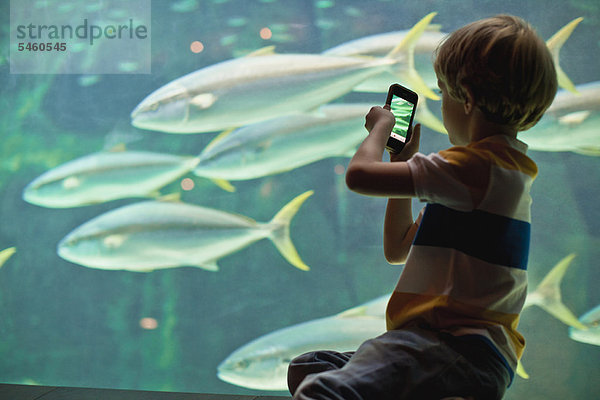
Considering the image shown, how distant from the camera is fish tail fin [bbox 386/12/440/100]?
1.78 meters

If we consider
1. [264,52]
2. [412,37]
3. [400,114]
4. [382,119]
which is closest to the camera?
[382,119]

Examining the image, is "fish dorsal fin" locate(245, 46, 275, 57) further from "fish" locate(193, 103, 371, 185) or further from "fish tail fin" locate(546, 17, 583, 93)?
"fish tail fin" locate(546, 17, 583, 93)

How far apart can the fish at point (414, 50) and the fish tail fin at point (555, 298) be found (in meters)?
0.62

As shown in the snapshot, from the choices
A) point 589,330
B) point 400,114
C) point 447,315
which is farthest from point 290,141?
point 447,315

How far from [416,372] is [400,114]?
38 cm

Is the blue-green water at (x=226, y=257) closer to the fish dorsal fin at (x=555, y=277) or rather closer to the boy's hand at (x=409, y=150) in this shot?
the fish dorsal fin at (x=555, y=277)

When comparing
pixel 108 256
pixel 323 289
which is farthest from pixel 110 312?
pixel 323 289

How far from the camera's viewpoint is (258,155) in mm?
1862

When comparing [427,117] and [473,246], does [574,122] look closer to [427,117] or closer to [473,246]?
[427,117]

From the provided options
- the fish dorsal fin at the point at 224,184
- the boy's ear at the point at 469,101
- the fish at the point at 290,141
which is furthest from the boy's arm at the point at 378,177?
the fish dorsal fin at the point at 224,184

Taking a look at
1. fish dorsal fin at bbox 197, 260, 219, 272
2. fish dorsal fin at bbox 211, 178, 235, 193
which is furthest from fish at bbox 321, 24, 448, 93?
fish dorsal fin at bbox 197, 260, 219, 272

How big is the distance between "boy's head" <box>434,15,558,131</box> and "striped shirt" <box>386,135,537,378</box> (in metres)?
0.04

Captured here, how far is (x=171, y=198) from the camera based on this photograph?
1924mm

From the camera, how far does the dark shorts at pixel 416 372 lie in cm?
58
